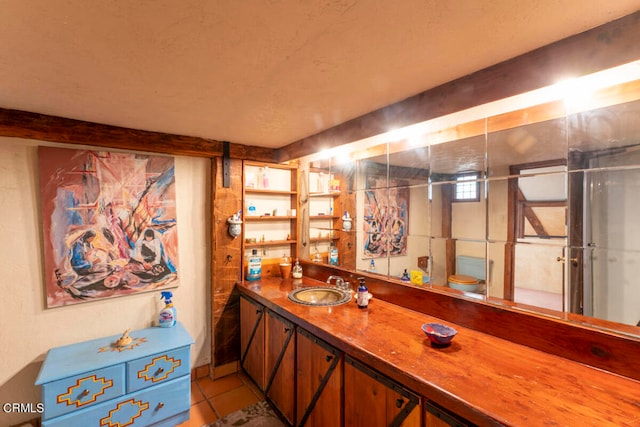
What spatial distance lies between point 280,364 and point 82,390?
125 centimetres

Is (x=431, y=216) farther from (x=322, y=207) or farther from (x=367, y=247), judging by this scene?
(x=322, y=207)

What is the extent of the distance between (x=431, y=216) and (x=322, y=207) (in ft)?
3.93

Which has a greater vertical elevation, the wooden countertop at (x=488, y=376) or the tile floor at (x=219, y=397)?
the wooden countertop at (x=488, y=376)

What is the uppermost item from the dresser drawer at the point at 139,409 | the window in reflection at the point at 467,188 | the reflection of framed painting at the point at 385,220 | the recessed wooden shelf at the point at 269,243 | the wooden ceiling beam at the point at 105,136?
the wooden ceiling beam at the point at 105,136

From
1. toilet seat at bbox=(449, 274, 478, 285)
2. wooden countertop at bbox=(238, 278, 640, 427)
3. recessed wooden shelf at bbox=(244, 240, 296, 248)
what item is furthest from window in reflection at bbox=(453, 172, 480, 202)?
recessed wooden shelf at bbox=(244, 240, 296, 248)

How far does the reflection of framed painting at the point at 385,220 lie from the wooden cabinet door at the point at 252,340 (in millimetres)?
1078

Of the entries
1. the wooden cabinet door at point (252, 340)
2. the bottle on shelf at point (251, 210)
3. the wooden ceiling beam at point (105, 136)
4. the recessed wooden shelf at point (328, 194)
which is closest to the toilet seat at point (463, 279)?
the recessed wooden shelf at point (328, 194)

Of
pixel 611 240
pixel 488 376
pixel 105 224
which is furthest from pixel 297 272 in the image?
pixel 611 240

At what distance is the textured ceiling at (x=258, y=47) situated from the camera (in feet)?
2.94

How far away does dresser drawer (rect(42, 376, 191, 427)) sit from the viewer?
1767 millimetres

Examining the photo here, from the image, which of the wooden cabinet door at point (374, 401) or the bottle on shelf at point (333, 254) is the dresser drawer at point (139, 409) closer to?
the wooden cabinet door at point (374, 401)

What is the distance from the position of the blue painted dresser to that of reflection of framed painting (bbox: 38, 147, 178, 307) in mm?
430

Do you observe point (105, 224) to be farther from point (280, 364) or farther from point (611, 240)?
point (611, 240)

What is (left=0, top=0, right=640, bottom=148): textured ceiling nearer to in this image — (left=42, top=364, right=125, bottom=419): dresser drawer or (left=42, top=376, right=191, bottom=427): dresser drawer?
(left=42, top=364, right=125, bottom=419): dresser drawer
